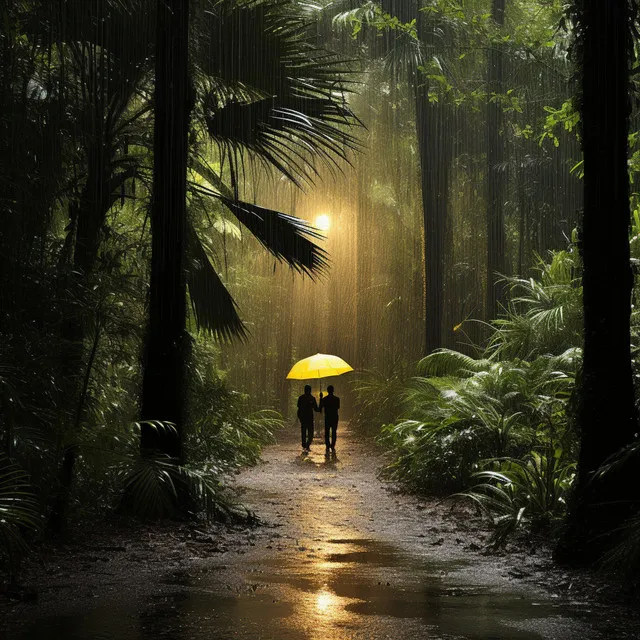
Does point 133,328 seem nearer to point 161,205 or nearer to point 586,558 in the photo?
point 161,205

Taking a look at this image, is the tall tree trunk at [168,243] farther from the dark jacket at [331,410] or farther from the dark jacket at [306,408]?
the dark jacket at [306,408]

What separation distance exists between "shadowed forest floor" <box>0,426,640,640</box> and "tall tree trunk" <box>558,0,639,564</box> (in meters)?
0.54

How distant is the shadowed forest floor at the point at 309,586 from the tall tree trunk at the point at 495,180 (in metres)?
13.1

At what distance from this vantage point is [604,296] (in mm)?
6668

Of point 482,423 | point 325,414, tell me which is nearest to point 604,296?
point 482,423

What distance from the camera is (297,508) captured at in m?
10.7

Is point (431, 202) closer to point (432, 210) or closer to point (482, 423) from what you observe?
point (432, 210)

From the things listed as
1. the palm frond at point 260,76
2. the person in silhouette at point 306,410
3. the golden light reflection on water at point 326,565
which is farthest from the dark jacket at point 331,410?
the palm frond at point 260,76

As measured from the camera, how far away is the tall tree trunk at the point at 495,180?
21953 mm

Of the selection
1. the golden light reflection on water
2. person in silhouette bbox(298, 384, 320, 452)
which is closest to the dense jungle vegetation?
person in silhouette bbox(298, 384, 320, 452)

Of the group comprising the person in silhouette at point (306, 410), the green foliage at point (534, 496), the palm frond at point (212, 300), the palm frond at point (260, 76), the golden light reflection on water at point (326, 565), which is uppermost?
the palm frond at point (260, 76)

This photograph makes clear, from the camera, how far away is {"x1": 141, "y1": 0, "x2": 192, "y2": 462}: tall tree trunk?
8930 mm

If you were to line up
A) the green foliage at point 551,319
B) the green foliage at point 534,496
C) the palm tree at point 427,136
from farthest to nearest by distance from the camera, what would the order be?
the palm tree at point 427,136, the green foliage at point 551,319, the green foliage at point 534,496

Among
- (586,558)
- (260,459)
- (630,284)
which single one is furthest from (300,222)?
(260,459)
